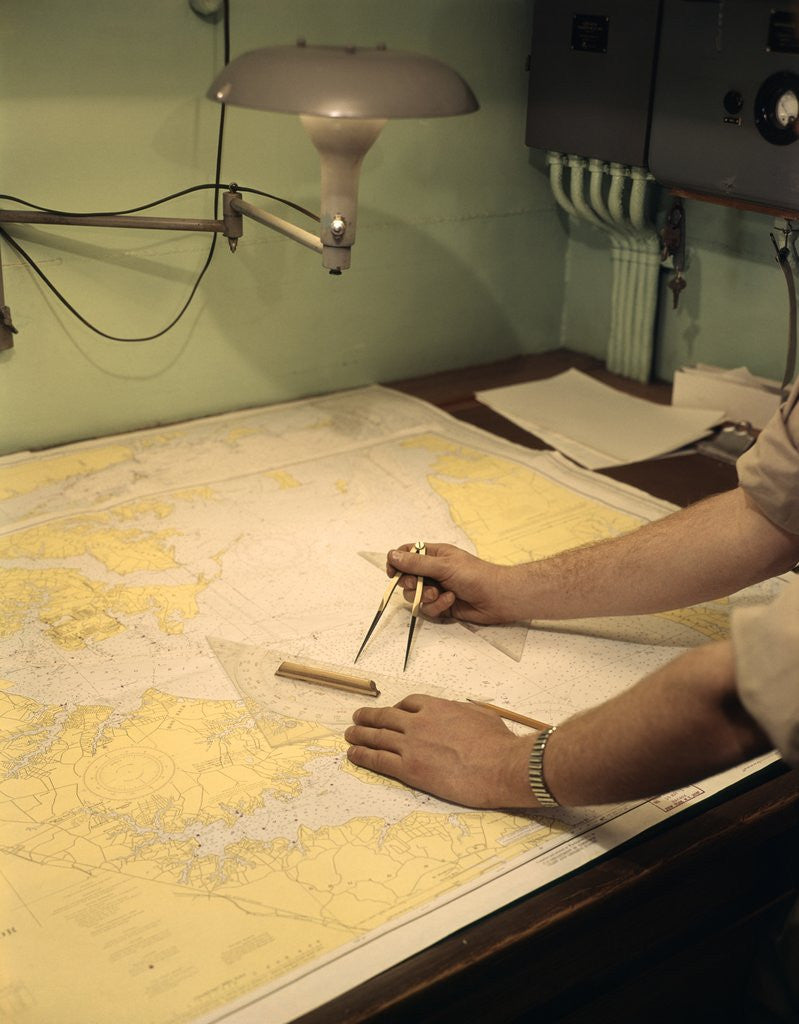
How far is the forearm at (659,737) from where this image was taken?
85 centimetres

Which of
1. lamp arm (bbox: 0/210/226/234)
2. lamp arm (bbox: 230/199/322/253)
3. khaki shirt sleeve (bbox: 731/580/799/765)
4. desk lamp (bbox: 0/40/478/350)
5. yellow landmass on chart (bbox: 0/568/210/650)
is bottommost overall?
yellow landmass on chart (bbox: 0/568/210/650)

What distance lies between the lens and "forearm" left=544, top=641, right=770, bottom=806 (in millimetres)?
846

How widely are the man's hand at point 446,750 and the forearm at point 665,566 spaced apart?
257 mm

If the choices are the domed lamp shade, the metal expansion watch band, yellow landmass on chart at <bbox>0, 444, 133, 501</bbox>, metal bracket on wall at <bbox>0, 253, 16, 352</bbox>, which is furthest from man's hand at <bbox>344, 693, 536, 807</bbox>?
metal bracket on wall at <bbox>0, 253, 16, 352</bbox>

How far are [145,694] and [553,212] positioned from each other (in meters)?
1.48

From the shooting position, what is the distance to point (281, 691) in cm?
122

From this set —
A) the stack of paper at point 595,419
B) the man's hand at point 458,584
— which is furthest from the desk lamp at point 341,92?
the stack of paper at point 595,419

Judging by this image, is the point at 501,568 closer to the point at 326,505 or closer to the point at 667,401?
the point at 326,505

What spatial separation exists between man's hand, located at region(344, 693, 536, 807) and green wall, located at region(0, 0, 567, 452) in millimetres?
973

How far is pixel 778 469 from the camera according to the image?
3.93ft

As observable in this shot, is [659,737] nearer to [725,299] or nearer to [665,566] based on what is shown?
[665,566]

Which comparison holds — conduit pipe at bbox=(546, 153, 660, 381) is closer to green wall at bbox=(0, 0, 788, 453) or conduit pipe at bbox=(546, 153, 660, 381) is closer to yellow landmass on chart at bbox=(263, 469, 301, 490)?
green wall at bbox=(0, 0, 788, 453)

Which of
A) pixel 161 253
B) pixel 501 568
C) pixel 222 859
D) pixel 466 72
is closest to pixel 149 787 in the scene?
pixel 222 859

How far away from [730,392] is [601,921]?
1.20 meters
